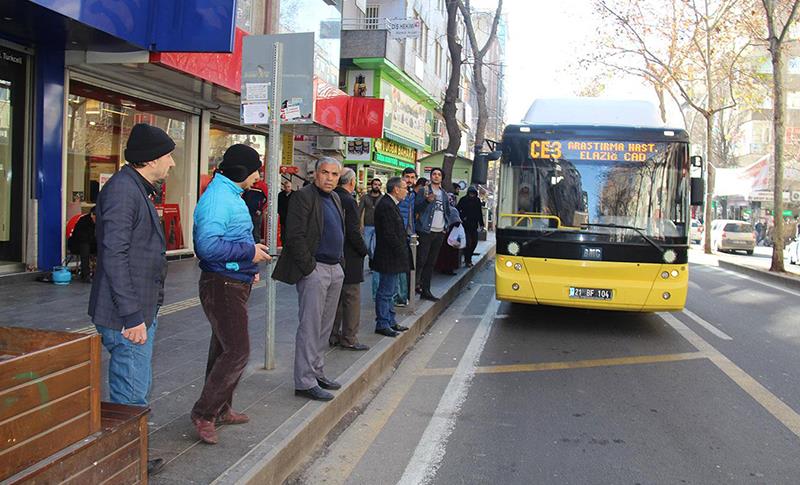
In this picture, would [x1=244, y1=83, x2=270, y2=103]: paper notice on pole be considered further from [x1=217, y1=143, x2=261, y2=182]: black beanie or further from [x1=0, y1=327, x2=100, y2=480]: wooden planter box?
[x1=0, y1=327, x2=100, y2=480]: wooden planter box

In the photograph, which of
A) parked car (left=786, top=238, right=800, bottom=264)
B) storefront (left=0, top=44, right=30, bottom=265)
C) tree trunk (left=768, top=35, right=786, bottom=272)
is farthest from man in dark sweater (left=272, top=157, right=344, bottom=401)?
parked car (left=786, top=238, right=800, bottom=264)

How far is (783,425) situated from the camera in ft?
16.7

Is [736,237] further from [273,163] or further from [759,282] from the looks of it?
[273,163]

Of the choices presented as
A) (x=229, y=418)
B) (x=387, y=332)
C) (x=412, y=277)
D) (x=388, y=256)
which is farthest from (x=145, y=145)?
(x=412, y=277)

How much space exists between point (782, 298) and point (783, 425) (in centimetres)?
998

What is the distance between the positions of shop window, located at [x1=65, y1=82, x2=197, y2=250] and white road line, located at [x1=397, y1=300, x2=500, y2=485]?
22.9ft

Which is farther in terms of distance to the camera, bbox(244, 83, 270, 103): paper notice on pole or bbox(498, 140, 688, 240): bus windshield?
bbox(498, 140, 688, 240): bus windshield

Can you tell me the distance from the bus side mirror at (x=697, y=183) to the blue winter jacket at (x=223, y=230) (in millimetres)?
6516

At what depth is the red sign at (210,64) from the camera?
9.33 meters

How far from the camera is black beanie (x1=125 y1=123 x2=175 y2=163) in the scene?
3.24 meters

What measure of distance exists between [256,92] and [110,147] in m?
7.85

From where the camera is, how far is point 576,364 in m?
6.98

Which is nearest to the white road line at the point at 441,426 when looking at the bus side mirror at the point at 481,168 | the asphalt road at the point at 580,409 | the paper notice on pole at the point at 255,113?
the asphalt road at the point at 580,409

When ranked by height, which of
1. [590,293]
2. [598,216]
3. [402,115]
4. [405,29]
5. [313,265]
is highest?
[405,29]
